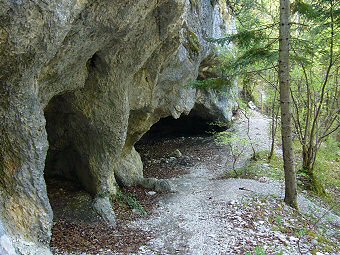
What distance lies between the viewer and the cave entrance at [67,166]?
8305 millimetres

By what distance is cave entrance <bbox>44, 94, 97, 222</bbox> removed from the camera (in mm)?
8305

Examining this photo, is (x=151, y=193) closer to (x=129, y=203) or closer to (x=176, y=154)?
(x=129, y=203)

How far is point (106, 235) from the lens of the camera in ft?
24.0

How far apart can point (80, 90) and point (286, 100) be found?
550cm

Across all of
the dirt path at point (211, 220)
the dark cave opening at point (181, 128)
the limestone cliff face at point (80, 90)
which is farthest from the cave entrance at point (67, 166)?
the dark cave opening at point (181, 128)

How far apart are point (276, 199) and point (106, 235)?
535 centimetres

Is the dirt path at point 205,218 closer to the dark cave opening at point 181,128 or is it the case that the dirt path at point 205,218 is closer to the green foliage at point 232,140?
the green foliage at point 232,140

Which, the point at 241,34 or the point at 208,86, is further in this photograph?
the point at 208,86

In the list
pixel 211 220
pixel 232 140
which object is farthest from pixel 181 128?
pixel 211 220

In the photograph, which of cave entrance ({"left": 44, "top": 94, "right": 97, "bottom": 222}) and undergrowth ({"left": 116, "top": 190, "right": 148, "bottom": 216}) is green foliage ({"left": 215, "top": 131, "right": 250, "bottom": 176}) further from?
cave entrance ({"left": 44, "top": 94, "right": 97, "bottom": 222})

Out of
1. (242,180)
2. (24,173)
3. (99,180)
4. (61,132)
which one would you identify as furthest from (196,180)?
(24,173)

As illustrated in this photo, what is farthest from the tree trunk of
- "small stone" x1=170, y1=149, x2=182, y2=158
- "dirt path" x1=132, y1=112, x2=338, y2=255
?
"small stone" x1=170, y1=149, x2=182, y2=158

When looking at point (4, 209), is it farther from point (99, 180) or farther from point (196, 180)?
point (196, 180)

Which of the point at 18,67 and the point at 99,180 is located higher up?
the point at 18,67
